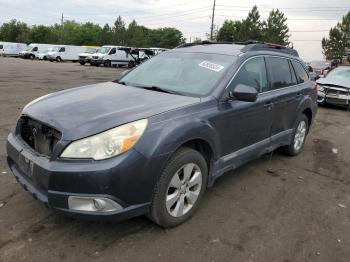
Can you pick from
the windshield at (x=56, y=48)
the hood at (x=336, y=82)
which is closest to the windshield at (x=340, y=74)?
the hood at (x=336, y=82)

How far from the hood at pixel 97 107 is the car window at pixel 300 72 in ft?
9.15

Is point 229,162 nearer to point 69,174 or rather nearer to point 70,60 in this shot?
point 69,174

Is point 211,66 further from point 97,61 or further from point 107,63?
point 97,61

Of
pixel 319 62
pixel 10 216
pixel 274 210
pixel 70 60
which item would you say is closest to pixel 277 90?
pixel 274 210

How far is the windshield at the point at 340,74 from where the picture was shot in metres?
13.3

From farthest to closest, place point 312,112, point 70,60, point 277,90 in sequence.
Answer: point 70,60 → point 312,112 → point 277,90

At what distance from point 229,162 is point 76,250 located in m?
1.95

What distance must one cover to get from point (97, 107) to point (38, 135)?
23.3 inches

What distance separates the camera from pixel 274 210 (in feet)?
14.3

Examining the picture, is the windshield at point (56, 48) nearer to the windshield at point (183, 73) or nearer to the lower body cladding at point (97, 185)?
the windshield at point (183, 73)

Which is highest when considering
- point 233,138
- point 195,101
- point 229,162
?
point 195,101

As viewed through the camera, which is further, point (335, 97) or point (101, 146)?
point (335, 97)

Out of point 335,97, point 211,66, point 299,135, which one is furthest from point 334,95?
point 211,66

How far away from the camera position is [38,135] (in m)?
3.60
